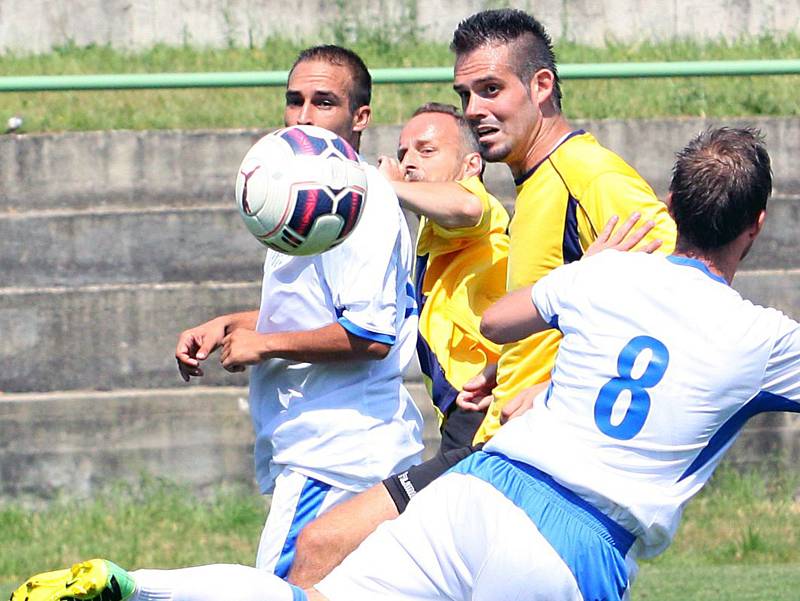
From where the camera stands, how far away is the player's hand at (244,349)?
4.63 meters

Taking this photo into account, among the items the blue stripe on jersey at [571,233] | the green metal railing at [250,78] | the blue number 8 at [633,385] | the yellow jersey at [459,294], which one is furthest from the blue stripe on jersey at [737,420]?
the green metal railing at [250,78]

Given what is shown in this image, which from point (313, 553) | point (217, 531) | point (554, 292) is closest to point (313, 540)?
point (313, 553)

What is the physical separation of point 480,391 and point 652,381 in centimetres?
150

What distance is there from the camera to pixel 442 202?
510cm

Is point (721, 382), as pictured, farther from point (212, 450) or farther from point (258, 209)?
point (212, 450)

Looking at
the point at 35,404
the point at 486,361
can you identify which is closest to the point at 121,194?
the point at 35,404

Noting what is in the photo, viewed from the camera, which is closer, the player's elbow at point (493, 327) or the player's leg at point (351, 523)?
the player's elbow at point (493, 327)

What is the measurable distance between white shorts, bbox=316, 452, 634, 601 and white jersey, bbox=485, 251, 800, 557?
0.20 ft

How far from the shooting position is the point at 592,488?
342 cm

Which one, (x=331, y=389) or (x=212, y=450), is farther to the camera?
(x=212, y=450)

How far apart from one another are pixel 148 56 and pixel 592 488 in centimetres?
855

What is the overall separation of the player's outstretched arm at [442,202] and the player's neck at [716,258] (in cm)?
162

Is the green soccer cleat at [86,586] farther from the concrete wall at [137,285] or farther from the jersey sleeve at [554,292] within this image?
the concrete wall at [137,285]

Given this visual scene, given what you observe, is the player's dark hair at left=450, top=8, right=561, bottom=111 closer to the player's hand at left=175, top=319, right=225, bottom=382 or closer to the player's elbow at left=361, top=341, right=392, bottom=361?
the player's elbow at left=361, top=341, right=392, bottom=361
